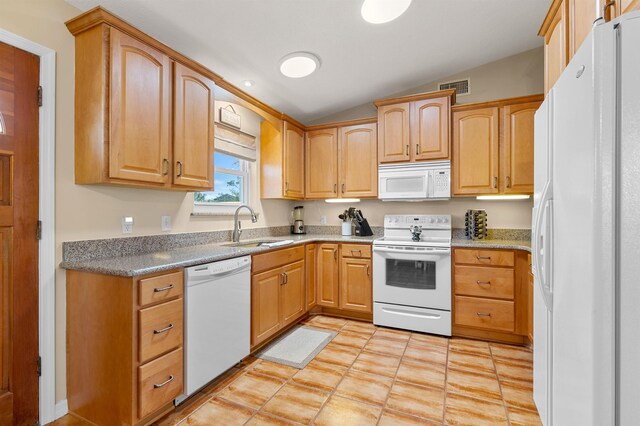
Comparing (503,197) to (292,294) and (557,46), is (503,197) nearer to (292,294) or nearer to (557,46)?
(557,46)

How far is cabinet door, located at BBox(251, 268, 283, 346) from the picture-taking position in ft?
8.16

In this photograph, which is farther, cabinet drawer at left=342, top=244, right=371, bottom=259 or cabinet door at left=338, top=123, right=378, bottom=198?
cabinet door at left=338, top=123, right=378, bottom=198

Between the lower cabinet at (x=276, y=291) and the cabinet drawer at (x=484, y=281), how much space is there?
5.10 feet

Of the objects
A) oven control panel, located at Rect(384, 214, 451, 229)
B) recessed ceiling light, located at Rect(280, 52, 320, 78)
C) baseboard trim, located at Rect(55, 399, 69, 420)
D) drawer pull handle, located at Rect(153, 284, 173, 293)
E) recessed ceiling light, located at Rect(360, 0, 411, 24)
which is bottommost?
baseboard trim, located at Rect(55, 399, 69, 420)

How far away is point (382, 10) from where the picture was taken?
233 cm

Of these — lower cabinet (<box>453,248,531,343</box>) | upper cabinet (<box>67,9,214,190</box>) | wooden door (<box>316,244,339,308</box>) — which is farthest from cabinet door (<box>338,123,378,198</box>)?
upper cabinet (<box>67,9,214,190</box>)

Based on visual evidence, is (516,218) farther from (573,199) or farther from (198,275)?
(198,275)

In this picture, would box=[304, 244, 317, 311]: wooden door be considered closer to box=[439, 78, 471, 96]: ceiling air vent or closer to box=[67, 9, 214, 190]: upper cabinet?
box=[67, 9, 214, 190]: upper cabinet

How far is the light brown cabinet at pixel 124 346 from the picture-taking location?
158 centimetres

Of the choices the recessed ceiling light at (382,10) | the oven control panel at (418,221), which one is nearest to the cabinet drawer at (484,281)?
the oven control panel at (418,221)

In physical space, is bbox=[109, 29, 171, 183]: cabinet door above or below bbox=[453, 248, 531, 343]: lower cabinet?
above

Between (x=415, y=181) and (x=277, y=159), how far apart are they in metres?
1.59

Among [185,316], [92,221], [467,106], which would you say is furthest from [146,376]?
[467,106]

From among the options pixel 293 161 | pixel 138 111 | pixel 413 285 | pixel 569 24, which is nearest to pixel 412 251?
pixel 413 285
